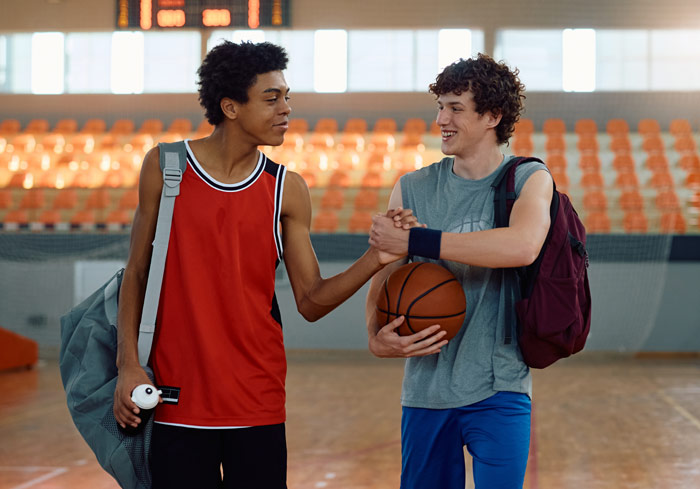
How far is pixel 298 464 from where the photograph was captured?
4.50 m

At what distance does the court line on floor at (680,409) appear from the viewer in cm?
579

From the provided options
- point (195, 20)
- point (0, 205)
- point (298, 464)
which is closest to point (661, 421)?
point (298, 464)

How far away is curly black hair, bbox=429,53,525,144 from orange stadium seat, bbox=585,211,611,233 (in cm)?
783

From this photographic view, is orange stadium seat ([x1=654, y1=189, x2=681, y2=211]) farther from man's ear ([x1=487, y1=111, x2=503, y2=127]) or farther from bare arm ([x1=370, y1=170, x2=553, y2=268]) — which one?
bare arm ([x1=370, y1=170, x2=553, y2=268])

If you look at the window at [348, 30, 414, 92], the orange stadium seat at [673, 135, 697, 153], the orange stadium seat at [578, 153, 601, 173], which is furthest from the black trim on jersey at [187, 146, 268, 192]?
the window at [348, 30, 414, 92]

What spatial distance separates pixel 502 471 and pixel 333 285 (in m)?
0.64

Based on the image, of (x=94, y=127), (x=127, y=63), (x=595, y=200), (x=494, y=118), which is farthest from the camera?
(x=127, y=63)

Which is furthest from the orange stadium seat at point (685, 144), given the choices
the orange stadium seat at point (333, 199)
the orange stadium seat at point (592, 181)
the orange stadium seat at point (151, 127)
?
the orange stadium seat at point (151, 127)

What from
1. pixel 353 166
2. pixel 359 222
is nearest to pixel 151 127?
pixel 353 166

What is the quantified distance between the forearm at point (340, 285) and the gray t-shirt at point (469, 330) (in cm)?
21

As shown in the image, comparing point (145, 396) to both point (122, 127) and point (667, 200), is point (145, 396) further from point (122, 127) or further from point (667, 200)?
point (122, 127)

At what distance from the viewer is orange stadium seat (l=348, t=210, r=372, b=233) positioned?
981 cm

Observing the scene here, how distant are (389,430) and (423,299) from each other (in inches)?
140

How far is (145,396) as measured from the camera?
184 cm
